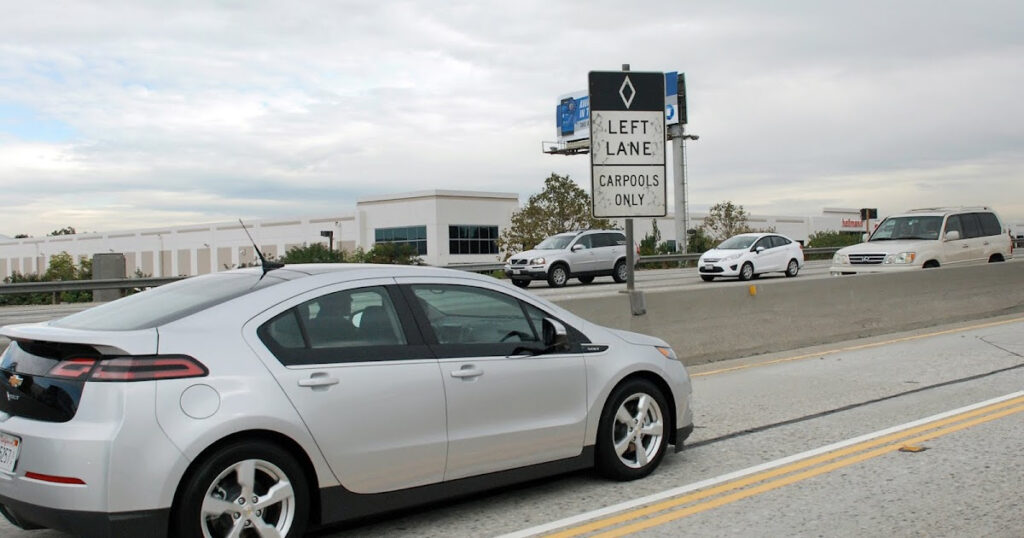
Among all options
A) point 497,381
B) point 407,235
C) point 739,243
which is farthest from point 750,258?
point 407,235

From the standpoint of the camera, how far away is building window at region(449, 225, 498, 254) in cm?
7919

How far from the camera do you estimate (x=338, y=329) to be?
5035 millimetres

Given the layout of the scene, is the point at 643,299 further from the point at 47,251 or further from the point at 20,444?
the point at 47,251

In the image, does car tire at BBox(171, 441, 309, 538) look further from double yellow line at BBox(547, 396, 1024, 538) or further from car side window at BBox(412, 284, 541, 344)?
double yellow line at BBox(547, 396, 1024, 538)

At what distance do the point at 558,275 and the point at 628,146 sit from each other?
19.1 meters

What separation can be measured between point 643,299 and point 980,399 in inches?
154

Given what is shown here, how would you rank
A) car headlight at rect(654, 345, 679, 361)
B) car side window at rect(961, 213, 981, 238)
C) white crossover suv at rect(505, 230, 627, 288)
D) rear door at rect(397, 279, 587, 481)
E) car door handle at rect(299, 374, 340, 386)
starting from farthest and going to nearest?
white crossover suv at rect(505, 230, 627, 288), car side window at rect(961, 213, 981, 238), car headlight at rect(654, 345, 679, 361), rear door at rect(397, 279, 587, 481), car door handle at rect(299, 374, 340, 386)

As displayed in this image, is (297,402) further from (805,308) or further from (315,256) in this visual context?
(315,256)

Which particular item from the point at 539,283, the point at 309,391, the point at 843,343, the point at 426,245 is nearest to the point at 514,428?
the point at 309,391

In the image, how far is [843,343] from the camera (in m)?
14.0

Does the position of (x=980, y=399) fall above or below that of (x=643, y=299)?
below

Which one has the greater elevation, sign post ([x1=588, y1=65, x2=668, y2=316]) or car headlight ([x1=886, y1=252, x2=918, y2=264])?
sign post ([x1=588, y1=65, x2=668, y2=316])

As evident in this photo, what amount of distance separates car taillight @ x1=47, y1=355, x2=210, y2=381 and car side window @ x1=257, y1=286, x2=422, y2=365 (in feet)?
1.47

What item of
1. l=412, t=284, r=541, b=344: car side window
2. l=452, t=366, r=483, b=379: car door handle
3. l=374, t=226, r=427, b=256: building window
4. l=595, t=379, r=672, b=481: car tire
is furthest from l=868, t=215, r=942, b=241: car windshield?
l=374, t=226, r=427, b=256: building window
